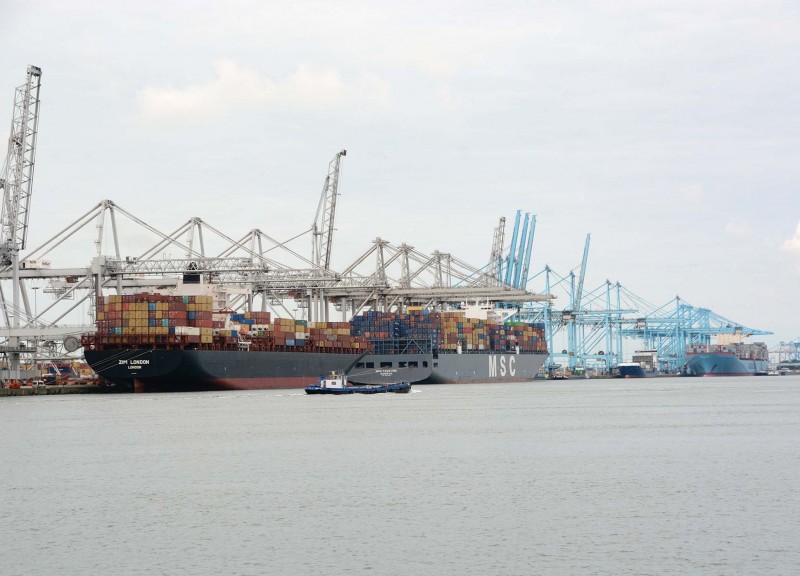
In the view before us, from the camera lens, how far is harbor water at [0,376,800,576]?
2017 cm

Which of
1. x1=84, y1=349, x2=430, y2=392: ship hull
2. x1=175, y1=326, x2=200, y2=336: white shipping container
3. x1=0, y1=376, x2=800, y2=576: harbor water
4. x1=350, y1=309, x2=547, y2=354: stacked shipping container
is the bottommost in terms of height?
x1=0, y1=376, x2=800, y2=576: harbor water

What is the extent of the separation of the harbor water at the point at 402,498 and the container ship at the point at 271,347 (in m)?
31.2

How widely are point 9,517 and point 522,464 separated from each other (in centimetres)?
1408

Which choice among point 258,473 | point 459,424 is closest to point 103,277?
point 459,424

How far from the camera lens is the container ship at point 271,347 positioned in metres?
80.1

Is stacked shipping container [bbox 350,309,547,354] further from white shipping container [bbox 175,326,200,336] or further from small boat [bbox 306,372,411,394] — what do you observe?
white shipping container [bbox 175,326,200,336]

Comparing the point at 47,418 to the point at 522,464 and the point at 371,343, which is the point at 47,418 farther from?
the point at 371,343

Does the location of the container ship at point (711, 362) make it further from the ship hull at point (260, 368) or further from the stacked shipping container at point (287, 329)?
the ship hull at point (260, 368)

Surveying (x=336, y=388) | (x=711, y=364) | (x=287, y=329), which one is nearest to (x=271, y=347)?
(x=287, y=329)

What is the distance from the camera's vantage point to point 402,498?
26453mm

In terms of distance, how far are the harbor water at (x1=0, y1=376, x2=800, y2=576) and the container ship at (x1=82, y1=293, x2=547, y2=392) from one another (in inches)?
1228

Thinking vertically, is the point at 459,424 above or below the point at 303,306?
below

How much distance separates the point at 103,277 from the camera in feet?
298

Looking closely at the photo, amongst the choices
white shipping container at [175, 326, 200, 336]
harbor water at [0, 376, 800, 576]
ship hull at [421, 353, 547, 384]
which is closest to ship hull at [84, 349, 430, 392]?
white shipping container at [175, 326, 200, 336]
